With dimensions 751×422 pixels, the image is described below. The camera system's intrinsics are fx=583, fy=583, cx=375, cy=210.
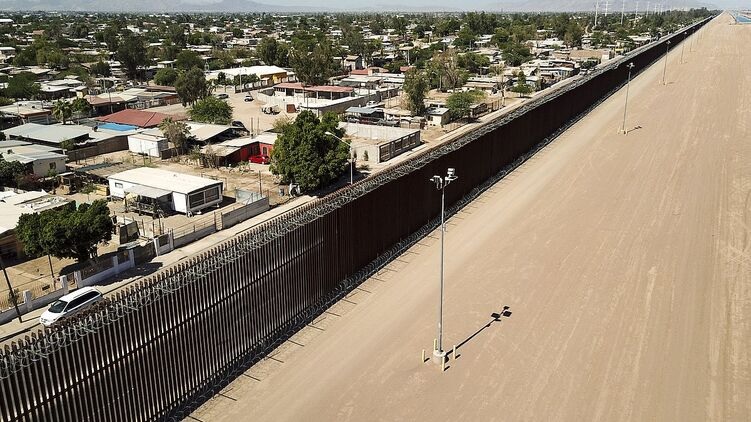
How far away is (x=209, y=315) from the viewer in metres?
14.7

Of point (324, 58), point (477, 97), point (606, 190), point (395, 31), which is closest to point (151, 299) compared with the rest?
point (606, 190)

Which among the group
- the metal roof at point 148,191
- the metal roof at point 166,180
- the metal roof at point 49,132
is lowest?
the metal roof at point 148,191

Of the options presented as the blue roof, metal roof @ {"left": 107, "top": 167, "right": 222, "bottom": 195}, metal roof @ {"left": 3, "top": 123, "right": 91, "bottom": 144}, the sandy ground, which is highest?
metal roof @ {"left": 3, "top": 123, "right": 91, "bottom": 144}

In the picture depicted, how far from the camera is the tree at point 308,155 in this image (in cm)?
3481

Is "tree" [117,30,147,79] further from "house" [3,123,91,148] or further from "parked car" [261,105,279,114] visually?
"house" [3,123,91,148]

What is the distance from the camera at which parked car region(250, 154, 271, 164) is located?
43375 mm

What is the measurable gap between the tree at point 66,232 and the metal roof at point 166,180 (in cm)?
724

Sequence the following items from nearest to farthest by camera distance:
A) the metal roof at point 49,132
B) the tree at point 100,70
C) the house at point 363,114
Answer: the metal roof at point 49,132 → the house at point 363,114 → the tree at point 100,70

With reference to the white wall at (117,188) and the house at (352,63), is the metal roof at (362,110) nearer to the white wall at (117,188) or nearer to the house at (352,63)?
the white wall at (117,188)

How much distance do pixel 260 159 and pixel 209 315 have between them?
29.9 metres

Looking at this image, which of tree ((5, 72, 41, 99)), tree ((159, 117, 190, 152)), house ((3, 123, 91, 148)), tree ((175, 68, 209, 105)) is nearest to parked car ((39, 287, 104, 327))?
tree ((159, 117, 190, 152))

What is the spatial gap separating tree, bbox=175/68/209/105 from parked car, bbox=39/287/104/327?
48500 millimetres

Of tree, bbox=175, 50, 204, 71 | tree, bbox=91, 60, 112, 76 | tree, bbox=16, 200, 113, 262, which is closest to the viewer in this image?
tree, bbox=16, 200, 113, 262

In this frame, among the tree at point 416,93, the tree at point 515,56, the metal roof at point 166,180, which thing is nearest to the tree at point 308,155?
the metal roof at point 166,180
